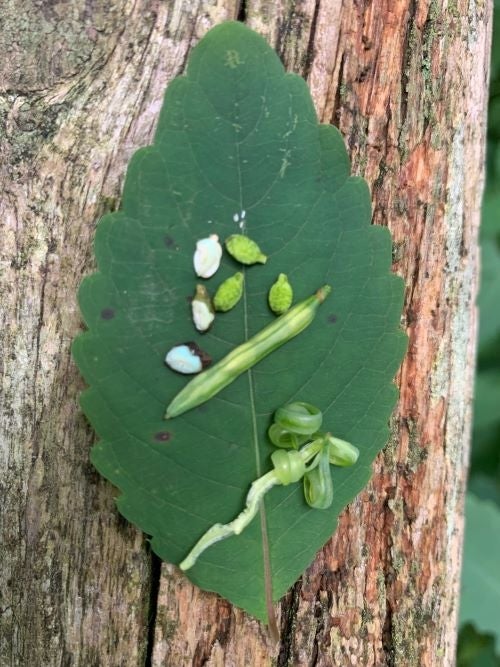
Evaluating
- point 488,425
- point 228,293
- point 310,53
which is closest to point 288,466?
point 228,293

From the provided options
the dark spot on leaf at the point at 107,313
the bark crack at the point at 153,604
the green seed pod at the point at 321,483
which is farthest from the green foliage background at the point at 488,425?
the dark spot on leaf at the point at 107,313

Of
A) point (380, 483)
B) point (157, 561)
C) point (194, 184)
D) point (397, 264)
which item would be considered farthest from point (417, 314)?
point (157, 561)

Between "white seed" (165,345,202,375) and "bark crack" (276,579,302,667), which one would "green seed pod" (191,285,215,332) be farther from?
"bark crack" (276,579,302,667)

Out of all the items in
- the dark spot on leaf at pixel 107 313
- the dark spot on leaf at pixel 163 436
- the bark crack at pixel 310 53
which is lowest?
the dark spot on leaf at pixel 163 436

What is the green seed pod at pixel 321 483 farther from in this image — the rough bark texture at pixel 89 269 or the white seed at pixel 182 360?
the white seed at pixel 182 360

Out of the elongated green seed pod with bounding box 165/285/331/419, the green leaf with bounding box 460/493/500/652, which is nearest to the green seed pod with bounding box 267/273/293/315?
the elongated green seed pod with bounding box 165/285/331/419

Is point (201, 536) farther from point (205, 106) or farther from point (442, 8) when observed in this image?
point (442, 8)

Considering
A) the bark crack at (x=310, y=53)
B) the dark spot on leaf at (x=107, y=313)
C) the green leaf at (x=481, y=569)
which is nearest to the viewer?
the dark spot on leaf at (x=107, y=313)
